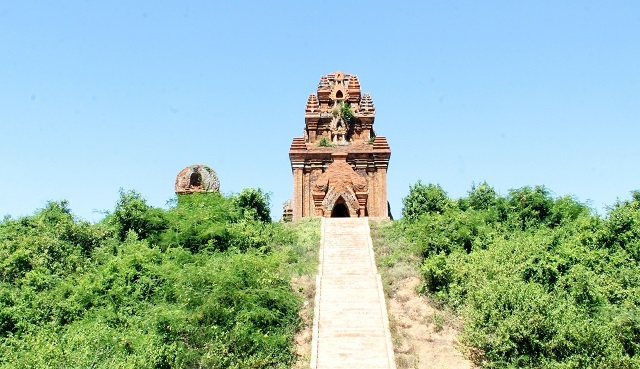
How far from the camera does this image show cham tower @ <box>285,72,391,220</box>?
30516 millimetres

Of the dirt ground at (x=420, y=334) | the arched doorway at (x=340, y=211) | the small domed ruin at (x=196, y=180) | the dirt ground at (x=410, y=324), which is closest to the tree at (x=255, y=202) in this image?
the small domed ruin at (x=196, y=180)

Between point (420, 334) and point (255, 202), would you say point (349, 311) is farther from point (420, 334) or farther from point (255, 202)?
point (255, 202)

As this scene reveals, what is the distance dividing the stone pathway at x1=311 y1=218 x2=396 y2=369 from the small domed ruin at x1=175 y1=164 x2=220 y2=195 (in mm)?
7070

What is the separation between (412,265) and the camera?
70.6 ft

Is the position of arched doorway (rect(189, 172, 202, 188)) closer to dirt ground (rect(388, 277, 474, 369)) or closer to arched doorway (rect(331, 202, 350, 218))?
arched doorway (rect(331, 202, 350, 218))

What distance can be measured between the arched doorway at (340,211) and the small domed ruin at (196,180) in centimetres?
560

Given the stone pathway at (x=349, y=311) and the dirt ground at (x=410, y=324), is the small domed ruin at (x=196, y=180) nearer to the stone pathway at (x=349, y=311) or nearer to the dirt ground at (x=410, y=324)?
the stone pathway at (x=349, y=311)

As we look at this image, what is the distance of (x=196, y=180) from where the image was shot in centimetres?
3006

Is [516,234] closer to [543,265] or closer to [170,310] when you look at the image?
[543,265]

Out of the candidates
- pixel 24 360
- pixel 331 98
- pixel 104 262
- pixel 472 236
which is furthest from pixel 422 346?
pixel 331 98

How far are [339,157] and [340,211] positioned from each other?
10.2ft

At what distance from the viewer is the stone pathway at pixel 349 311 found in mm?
15977

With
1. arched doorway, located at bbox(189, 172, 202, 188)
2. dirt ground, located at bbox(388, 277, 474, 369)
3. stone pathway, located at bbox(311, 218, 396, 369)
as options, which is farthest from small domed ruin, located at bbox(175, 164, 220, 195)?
dirt ground, located at bbox(388, 277, 474, 369)

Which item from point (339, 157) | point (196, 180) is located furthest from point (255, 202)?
point (339, 157)
